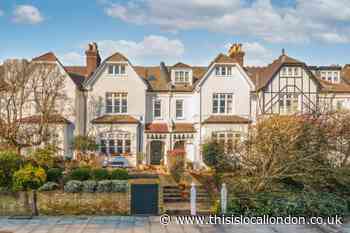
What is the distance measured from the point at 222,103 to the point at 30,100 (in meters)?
15.3

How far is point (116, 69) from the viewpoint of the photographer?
2831 centimetres

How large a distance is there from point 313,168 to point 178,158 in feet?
30.7

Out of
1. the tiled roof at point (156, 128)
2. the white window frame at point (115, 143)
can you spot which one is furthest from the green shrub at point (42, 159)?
the tiled roof at point (156, 128)

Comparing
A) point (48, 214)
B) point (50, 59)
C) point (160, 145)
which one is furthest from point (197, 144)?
point (48, 214)

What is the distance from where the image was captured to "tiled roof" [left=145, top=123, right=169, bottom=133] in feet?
92.5

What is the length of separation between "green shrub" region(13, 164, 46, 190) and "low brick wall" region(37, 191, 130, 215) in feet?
1.74

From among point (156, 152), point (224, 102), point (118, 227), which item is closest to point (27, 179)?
point (118, 227)

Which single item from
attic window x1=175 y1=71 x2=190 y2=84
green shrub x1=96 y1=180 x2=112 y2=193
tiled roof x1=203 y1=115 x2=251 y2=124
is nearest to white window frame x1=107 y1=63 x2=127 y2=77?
attic window x1=175 y1=71 x2=190 y2=84

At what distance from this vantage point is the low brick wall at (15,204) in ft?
44.4

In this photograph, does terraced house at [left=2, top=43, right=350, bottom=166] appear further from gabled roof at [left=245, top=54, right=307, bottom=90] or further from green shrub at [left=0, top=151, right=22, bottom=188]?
green shrub at [left=0, top=151, right=22, bottom=188]

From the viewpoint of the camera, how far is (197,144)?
2831 cm

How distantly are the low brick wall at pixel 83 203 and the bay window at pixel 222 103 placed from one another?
16.1 metres

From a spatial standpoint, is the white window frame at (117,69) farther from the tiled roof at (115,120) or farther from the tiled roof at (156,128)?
the tiled roof at (156,128)

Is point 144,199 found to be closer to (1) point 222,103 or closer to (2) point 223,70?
(1) point 222,103
